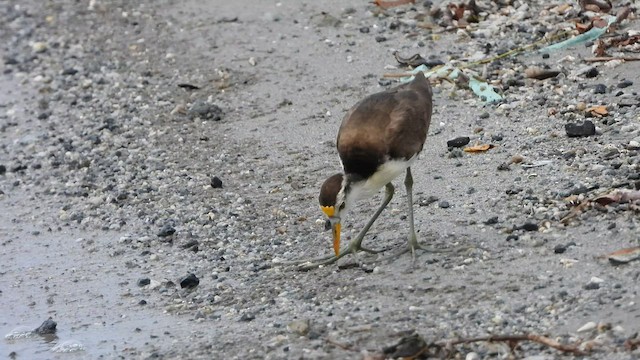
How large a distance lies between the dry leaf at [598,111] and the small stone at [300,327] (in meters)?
3.50

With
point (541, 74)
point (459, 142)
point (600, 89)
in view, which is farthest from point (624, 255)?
point (541, 74)

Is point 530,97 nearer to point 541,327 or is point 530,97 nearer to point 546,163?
point 546,163

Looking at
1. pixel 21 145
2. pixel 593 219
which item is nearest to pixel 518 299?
pixel 593 219

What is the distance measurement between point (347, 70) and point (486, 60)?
1363 millimetres

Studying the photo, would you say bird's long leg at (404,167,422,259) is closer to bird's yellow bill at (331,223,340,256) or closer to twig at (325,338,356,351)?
bird's yellow bill at (331,223,340,256)

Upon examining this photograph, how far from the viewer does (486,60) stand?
11.3 metres

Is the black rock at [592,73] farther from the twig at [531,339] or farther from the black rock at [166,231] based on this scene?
the twig at [531,339]

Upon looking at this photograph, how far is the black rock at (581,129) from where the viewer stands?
373 inches

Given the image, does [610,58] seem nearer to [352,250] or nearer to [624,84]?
[624,84]

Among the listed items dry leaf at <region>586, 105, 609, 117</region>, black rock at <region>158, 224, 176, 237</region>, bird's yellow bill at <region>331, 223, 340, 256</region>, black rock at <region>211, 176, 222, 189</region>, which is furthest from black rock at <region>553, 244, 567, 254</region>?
black rock at <region>211, 176, 222, 189</region>

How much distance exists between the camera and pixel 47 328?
8.41 m

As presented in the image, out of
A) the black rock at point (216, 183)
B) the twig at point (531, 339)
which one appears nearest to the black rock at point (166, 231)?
the black rock at point (216, 183)

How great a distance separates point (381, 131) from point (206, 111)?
12.3ft

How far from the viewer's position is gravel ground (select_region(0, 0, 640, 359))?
745 cm
